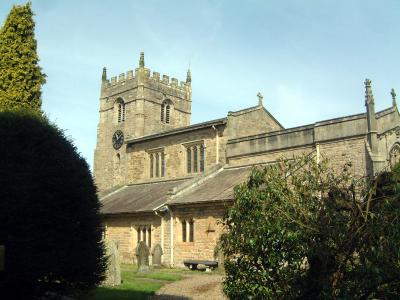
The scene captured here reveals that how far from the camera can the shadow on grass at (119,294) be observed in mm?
13577

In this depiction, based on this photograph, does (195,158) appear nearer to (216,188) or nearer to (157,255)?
(216,188)

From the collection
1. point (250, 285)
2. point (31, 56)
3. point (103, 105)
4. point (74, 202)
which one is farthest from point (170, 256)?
point (103, 105)

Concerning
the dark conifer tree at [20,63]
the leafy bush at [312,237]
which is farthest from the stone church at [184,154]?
the leafy bush at [312,237]

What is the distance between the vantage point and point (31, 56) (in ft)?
52.0

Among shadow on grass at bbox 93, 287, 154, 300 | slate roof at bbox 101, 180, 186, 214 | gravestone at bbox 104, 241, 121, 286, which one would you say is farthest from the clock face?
shadow on grass at bbox 93, 287, 154, 300

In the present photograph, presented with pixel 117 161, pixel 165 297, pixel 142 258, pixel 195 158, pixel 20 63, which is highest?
pixel 117 161

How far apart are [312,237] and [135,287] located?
1088 cm

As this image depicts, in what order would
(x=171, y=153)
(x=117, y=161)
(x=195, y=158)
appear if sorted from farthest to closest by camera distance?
1. (x=117, y=161)
2. (x=171, y=153)
3. (x=195, y=158)

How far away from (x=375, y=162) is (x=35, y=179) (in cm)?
1744

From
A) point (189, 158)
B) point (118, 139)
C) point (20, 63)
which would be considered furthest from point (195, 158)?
point (20, 63)

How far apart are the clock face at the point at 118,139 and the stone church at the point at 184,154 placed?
0.05 metres

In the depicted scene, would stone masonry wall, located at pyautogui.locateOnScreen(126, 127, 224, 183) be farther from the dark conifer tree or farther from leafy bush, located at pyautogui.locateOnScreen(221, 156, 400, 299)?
leafy bush, located at pyautogui.locateOnScreen(221, 156, 400, 299)

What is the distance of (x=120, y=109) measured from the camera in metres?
43.0

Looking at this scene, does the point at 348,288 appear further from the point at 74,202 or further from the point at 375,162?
the point at 375,162
